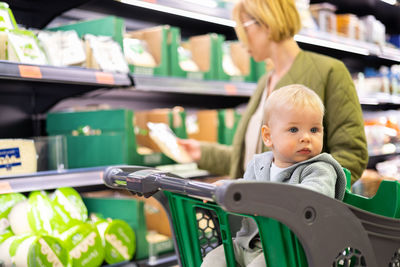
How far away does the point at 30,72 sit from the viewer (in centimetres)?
185

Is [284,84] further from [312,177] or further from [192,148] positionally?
[312,177]

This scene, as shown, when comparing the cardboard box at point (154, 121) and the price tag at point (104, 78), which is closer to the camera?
the price tag at point (104, 78)

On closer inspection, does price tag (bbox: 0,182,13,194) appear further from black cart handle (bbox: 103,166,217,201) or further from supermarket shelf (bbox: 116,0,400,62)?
supermarket shelf (bbox: 116,0,400,62)

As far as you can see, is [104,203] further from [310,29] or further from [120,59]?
[310,29]

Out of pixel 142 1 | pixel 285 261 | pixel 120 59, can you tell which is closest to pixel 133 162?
pixel 120 59

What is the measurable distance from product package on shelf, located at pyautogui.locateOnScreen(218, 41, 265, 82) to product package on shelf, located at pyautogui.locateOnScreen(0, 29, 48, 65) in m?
→ 1.32

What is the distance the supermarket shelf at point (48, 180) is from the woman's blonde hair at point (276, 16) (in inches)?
36.4

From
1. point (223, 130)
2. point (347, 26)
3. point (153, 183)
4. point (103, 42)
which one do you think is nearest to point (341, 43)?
point (347, 26)

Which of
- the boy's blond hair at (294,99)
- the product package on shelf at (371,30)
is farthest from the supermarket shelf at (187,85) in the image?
the product package on shelf at (371,30)

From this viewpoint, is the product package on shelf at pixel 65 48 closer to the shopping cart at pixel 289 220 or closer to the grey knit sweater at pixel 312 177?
the shopping cart at pixel 289 220

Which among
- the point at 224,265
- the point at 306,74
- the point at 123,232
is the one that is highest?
the point at 306,74

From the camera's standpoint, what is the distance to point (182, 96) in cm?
341

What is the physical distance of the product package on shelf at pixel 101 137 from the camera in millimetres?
2205

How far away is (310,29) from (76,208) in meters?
2.14
